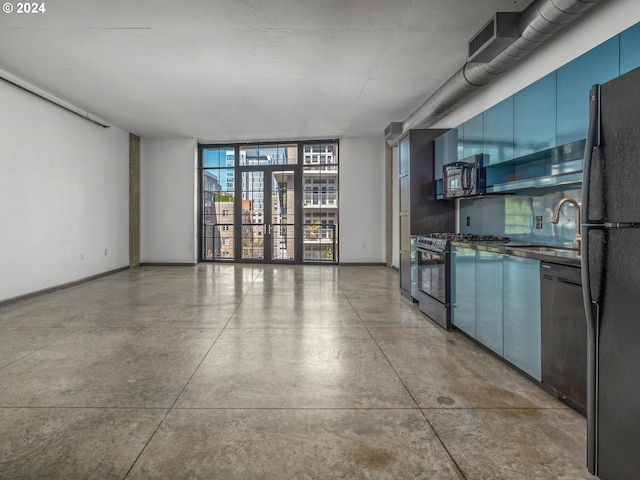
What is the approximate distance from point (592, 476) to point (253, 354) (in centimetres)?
226

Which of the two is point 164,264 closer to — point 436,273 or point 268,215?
point 268,215

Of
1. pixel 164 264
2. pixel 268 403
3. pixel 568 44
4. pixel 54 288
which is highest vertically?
pixel 568 44

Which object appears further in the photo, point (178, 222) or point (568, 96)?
point (178, 222)

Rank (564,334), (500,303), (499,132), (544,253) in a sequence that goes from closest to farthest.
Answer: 1. (564,334)
2. (544,253)
3. (500,303)
4. (499,132)

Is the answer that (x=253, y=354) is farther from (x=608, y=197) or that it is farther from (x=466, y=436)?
(x=608, y=197)

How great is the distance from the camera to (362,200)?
28.5 feet

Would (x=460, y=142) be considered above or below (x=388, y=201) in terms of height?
above

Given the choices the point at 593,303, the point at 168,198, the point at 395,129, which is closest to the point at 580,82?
the point at 593,303

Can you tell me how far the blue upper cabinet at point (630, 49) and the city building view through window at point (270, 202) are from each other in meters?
6.84

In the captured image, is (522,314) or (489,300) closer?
(522,314)

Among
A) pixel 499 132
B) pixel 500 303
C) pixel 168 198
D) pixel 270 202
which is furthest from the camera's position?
pixel 270 202

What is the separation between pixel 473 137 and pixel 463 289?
1746mm

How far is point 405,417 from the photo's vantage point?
199 cm

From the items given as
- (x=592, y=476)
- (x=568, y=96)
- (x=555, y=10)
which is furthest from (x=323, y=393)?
(x=555, y=10)
